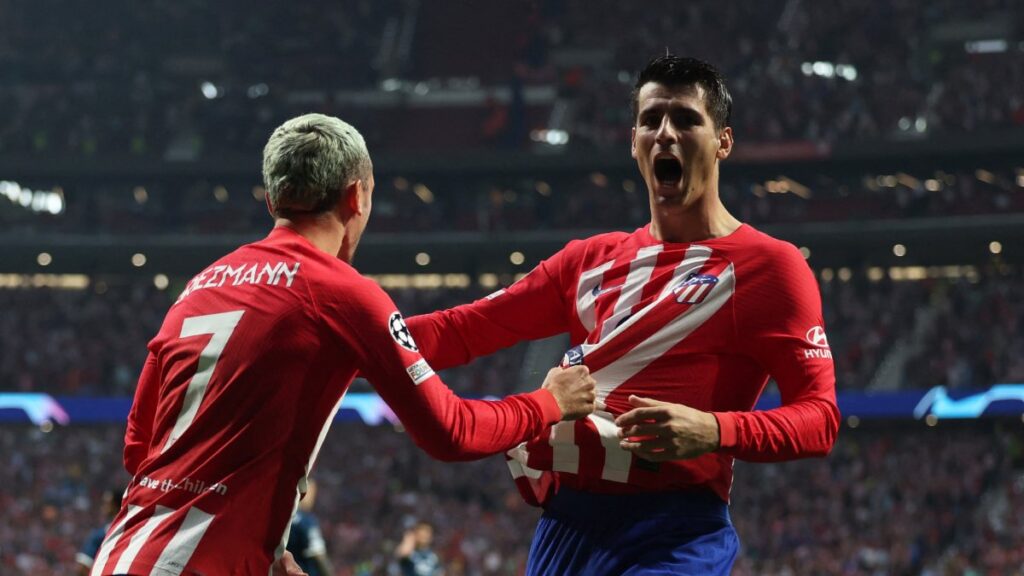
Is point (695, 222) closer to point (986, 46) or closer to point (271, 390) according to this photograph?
point (271, 390)

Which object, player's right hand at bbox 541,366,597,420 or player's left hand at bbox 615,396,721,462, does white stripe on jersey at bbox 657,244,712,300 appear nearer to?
player's right hand at bbox 541,366,597,420

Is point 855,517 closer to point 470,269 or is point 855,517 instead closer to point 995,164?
point 995,164

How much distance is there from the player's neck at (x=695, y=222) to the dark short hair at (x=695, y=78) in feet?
0.93

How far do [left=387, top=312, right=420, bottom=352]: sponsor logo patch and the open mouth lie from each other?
1.08 m

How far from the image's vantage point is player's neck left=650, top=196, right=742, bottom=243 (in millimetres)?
4035

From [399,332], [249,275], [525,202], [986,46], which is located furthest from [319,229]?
[986,46]

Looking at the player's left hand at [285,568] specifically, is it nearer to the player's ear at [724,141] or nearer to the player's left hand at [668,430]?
the player's left hand at [668,430]

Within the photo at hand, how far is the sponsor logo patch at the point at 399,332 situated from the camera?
336 cm

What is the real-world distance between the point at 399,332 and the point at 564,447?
77 cm

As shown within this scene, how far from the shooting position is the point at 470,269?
35.8 metres

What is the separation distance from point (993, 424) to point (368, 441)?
15.4m

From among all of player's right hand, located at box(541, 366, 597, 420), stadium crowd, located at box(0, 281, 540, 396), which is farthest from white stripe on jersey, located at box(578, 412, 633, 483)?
stadium crowd, located at box(0, 281, 540, 396)

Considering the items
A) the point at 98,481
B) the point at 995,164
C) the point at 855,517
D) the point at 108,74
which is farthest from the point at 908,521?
the point at 108,74

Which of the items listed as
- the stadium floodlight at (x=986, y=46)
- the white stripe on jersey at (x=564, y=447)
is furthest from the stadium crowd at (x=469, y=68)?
the white stripe on jersey at (x=564, y=447)
